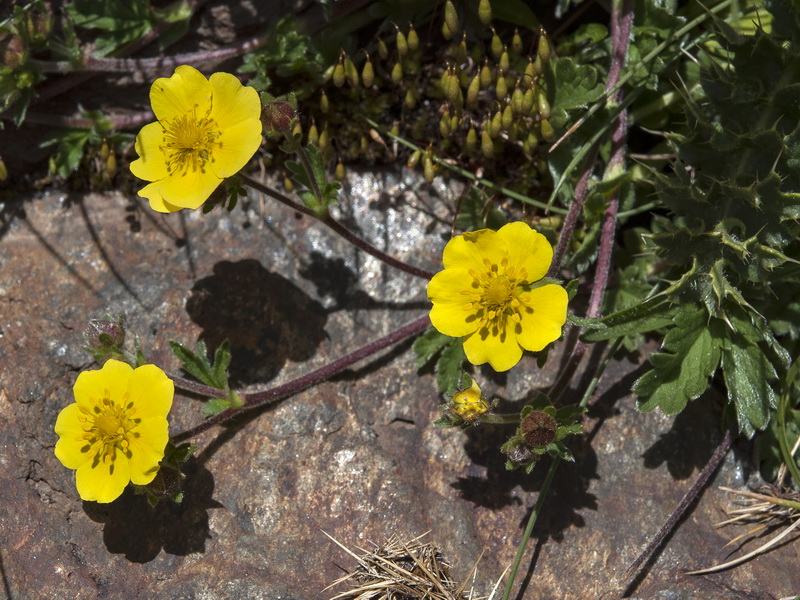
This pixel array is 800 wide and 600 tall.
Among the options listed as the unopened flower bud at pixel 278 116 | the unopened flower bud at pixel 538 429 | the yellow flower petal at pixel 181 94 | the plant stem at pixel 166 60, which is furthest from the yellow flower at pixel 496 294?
the plant stem at pixel 166 60

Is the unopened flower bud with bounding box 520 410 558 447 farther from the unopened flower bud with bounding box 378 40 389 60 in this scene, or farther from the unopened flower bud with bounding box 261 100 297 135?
the unopened flower bud with bounding box 378 40 389 60

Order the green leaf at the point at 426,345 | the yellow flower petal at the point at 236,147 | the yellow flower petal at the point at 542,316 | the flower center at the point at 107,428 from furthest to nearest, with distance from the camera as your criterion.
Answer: the green leaf at the point at 426,345, the flower center at the point at 107,428, the yellow flower petal at the point at 236,147, the yellow flower petal at the point at 542,316

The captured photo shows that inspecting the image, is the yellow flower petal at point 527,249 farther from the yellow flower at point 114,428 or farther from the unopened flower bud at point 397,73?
the yellow flower at point 114,428

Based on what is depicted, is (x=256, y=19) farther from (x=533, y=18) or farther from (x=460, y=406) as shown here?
(x=460, y=406)

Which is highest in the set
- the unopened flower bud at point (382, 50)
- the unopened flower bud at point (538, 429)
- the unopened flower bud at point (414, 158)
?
the unopened flower bud at point (382, 50)

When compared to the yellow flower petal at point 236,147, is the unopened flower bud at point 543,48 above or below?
above

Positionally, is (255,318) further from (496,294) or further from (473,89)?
(473,89)
